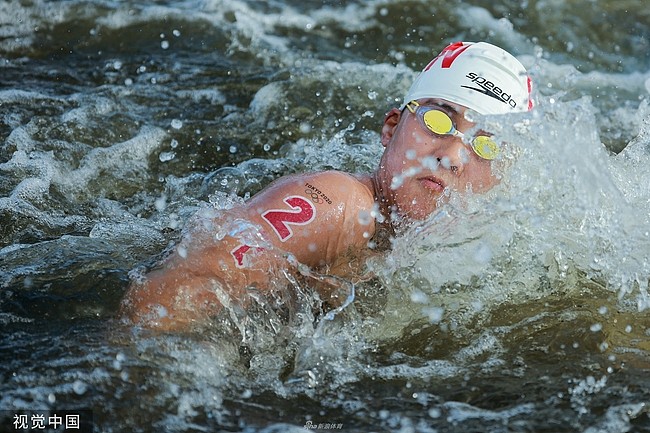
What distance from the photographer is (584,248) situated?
16.0 feet

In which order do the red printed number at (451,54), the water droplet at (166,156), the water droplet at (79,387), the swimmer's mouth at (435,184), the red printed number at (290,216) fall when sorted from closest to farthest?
the water droplet at (79,387) → the red printed number at (290,216) → the swimmer's mouth at (435,184) → the red printed number at (451,54) → the water droplet at (166,156)

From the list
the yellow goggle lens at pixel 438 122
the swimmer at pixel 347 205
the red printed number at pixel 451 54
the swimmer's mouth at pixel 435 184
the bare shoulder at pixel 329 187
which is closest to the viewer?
the swimmer at pixel 347 205

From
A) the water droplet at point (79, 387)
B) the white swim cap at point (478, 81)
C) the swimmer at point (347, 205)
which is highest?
the white swim cap at point (478, 81)

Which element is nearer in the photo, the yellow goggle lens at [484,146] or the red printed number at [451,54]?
the yellow goggle lens at [484,146]

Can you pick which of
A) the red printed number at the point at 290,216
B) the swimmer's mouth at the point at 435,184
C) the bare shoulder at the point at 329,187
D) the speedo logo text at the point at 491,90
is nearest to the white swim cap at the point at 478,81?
the speedo logo text at the point at 491,90

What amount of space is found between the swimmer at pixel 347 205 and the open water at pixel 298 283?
11cm

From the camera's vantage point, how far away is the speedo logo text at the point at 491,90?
15.8ft

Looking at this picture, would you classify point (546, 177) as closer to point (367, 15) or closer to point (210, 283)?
point (210, 283)

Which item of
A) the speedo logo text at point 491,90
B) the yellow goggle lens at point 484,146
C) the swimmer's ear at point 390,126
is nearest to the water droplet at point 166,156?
the swimmer's ear at point 390,126

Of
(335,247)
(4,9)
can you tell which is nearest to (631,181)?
(335,247)

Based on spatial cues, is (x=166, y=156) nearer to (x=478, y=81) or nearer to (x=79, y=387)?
(x=478, y=81)

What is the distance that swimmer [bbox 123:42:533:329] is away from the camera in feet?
13.5

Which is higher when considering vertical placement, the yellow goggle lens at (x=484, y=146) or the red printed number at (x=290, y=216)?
the yellow goggle lens at (x=484, y=146)

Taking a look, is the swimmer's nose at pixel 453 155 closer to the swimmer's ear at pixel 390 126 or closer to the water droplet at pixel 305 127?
the swimmer's ear at pixel 390 126
